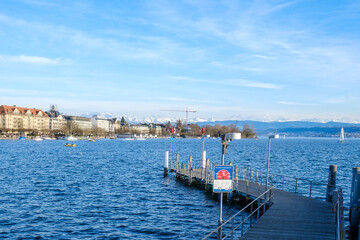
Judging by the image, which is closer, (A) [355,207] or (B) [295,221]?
(B) [295,221]

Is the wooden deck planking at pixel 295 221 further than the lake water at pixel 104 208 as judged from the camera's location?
No

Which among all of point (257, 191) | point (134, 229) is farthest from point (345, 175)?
point (134, 229)

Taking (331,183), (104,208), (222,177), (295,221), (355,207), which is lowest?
(104,208)

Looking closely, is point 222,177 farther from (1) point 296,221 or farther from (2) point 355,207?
(2) point 355,207

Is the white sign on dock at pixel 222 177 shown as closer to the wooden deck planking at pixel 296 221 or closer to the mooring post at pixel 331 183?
the wooden deck planking at pixel 296 221

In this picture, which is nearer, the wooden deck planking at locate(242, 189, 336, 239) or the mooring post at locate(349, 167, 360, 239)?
the wooden deck planking at locate(242, 189, 336, 239)

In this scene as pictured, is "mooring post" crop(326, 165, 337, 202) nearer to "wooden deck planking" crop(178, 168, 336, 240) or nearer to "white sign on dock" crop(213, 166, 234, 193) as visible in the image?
"wooden deck planking" crop(178, 168, 336, 240)

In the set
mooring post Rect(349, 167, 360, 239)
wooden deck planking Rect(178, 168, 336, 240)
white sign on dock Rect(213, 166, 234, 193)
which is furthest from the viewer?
mooring post Rect(349, 167, 360, 239)

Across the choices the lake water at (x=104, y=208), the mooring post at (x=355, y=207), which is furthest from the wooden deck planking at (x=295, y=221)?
the lake water at (x=104, y=208)

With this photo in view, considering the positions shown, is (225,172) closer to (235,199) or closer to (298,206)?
(298,206)

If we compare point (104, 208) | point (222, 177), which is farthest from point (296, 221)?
point (104, 208)

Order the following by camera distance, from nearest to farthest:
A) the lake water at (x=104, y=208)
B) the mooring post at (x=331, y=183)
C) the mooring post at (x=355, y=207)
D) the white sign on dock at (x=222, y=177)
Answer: the white sign on dock at (x=222, y=177) → the mooring post at (x=355, y=207) → the lake water at (x=104, y=208) → the mooring post at (x=331, y=183)

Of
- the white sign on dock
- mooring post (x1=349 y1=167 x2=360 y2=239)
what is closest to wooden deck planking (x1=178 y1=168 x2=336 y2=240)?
mooring post (x1=349 y1=167 x2=360 y2=239)

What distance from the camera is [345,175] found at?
54.1 meters
